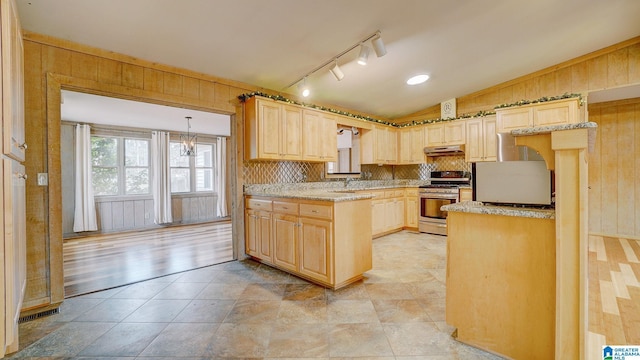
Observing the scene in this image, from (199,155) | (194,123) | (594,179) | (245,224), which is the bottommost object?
(245,224)

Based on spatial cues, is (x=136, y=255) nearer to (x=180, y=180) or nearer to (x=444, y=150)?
(x=180, y=180)

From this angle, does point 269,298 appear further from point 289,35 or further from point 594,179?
point 594,179

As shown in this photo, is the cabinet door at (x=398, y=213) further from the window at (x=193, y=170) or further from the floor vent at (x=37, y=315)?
the window at (x=193, y=170)

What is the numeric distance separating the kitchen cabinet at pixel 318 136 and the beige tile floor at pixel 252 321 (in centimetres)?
183

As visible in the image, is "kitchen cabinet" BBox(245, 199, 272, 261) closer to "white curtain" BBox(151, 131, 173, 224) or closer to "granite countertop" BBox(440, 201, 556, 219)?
"granite countertop" BBox(440, 201, 556, 219)

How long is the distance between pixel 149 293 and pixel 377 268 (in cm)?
245

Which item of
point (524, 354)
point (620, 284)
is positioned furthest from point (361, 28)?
point (620, 284)

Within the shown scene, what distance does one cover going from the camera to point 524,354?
5.05 feet

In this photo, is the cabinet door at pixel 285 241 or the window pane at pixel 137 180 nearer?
the cabinet door at pixel 285 241

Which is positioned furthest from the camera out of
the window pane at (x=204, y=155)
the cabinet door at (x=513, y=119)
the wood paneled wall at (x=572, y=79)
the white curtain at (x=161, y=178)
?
the window pane at (x=204, y=155)

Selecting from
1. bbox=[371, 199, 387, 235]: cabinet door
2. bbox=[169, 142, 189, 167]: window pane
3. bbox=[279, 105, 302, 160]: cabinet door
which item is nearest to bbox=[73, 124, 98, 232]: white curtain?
bbox=[169, 142, 189, 167]: window pane

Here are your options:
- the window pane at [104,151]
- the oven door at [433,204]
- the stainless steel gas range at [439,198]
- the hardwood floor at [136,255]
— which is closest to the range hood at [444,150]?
the stainless steel gas range at [439,198]

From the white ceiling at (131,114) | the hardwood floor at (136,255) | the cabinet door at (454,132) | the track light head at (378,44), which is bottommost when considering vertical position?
the hardwood floor at (136,255)

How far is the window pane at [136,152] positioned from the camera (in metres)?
5.98
